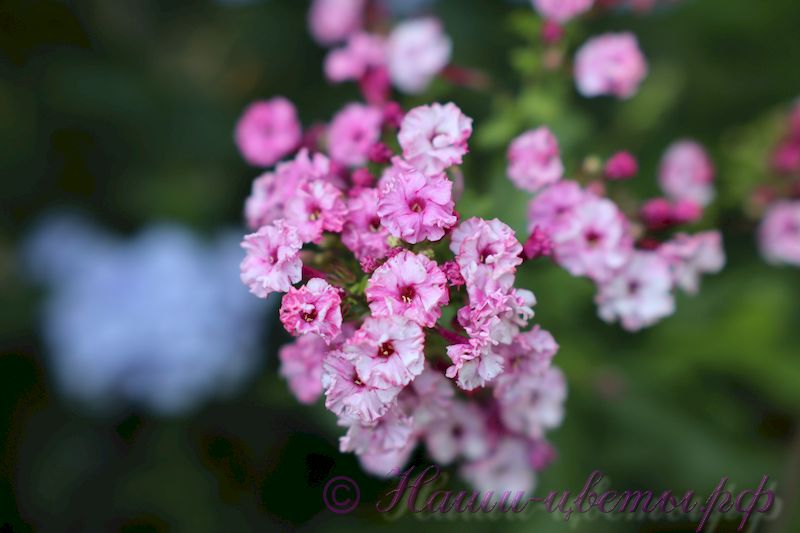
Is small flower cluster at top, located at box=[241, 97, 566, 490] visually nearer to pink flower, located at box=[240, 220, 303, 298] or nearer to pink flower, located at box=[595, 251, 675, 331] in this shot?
pink flower, located at box=[240, 220, 303, 298]

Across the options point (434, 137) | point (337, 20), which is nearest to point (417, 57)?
point (337, 20)

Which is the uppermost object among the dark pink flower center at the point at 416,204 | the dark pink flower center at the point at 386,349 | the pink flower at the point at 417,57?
the pink flower at the point at 417,57

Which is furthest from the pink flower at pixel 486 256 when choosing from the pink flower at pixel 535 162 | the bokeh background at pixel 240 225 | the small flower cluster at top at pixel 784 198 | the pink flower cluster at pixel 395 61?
the small flower cluster at top at pixel 784 198

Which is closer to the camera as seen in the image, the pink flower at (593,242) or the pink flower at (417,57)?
the pink flower at (593,242)

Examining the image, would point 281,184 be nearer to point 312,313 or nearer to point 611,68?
point 312,313

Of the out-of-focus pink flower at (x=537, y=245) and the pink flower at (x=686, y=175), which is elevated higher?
the pink flower at (x=686, y=175)

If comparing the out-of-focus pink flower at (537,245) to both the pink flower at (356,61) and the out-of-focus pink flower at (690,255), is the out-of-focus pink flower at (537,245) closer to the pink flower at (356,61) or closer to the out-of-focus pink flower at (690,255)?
the out-of-focus pink flower at (690,255)

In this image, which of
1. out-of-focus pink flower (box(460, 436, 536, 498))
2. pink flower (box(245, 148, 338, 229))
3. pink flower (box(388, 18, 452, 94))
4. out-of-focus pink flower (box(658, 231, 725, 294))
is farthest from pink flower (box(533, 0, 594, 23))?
out-of-focus pink flower (box(460, 436, 536, 498))
